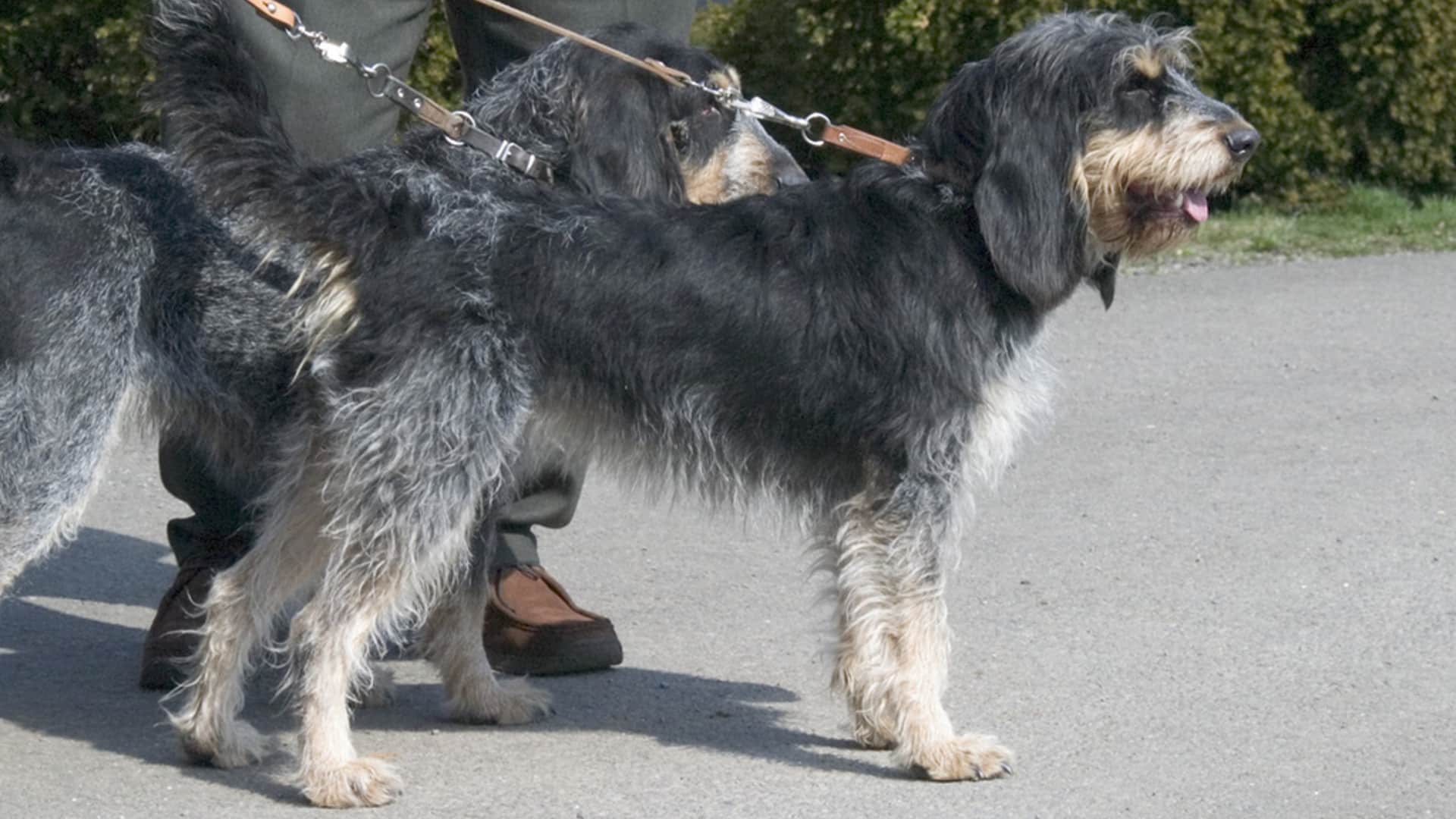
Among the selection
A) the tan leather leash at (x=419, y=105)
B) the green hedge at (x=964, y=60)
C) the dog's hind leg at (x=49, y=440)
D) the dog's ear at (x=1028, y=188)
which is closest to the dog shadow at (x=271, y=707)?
the dog's hind leg at (x=49, y=440)

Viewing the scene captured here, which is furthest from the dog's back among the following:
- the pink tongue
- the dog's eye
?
the pink tongue

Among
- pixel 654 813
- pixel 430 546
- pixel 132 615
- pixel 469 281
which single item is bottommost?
pixel 132 615

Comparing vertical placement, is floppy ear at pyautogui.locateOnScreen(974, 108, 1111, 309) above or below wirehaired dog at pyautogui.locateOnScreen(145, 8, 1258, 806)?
above

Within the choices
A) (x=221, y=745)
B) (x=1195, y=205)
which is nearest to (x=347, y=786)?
(x=221, y=745)

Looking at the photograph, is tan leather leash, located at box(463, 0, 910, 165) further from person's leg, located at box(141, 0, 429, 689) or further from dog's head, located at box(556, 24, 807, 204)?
person's leg, located at box(141, 0, 429, 689)

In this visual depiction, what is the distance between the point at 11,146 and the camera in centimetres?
443

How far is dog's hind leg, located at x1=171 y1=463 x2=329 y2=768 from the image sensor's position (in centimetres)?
445

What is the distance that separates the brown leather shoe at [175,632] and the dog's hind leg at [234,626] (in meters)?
0.53

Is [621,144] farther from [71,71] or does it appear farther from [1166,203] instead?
[71,71]

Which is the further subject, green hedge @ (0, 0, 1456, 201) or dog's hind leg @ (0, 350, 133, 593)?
green hedge @ (0, 0, 1456, 201)

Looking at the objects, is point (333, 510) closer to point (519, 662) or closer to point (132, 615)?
point (519, 662)

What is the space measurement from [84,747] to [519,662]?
42.8 inches

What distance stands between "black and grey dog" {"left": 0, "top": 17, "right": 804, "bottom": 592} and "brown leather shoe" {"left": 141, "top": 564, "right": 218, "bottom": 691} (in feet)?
1.90

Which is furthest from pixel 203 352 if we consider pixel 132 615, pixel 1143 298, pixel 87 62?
pixel 87 62
